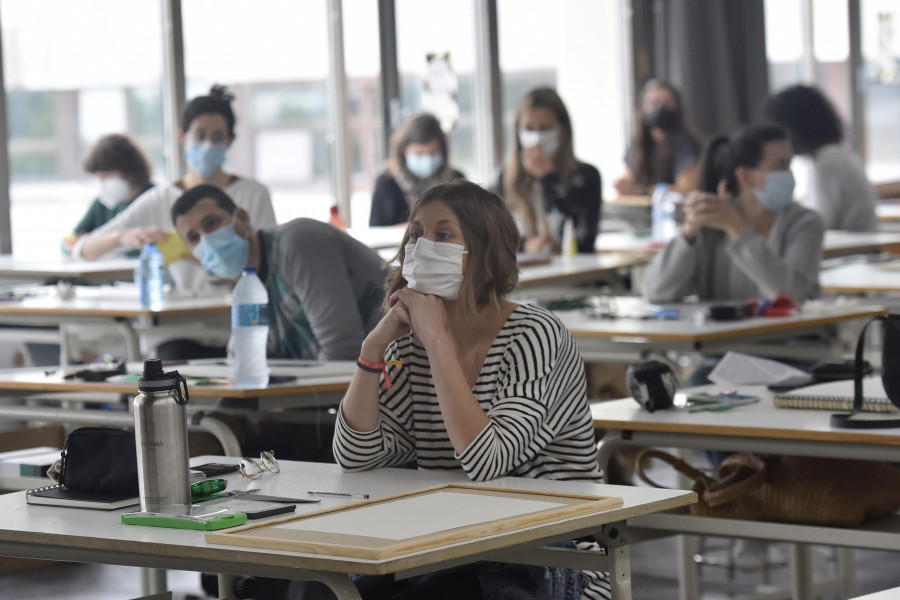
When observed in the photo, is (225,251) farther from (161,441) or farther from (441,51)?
(441,51)

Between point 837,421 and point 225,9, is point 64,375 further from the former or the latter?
point 225,9

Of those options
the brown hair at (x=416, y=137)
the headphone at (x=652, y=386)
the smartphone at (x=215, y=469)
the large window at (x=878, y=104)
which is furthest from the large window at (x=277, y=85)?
the smartphone at (x=215, y=469)

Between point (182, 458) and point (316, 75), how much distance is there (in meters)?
6.32

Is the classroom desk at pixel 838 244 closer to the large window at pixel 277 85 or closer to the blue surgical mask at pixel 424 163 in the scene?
the blue surgical mask at pixel 424 163

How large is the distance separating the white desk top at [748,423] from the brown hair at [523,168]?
11.4ft

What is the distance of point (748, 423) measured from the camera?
8.54 ft

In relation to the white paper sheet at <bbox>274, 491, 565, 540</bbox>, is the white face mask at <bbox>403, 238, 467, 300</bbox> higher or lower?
higher

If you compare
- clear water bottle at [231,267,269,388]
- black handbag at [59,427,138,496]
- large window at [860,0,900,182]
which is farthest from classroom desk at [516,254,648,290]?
large window at [860,0,900,182]

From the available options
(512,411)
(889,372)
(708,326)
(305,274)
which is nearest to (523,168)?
(708,326)

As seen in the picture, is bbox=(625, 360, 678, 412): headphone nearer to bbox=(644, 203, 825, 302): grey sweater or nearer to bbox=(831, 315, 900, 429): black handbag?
bbox=(831, 315, 900, 429): black handbag

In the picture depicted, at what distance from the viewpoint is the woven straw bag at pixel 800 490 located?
259 cm

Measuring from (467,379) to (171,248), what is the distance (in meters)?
2.54

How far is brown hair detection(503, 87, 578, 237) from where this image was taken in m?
6.35

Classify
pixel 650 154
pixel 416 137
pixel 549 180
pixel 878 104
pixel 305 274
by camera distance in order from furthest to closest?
pixel 878 104 < pixel 650 154 < pixel 416 137 < pixel 549 180 < pixel 305 274
